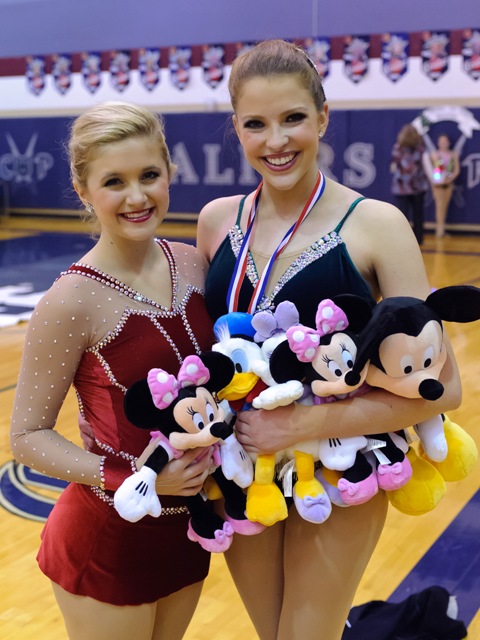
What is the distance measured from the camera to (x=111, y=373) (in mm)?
1706

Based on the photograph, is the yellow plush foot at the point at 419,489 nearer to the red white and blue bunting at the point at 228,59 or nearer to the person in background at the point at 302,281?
the person in background at the point at 302,281

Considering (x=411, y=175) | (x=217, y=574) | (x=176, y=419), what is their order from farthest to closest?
(x=411, y=175) < (x=217, y=574) < (x=176, y=419)

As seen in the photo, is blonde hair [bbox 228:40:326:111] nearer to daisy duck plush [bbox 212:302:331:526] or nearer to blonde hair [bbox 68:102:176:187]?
blonde hair [bbox 68:102:176:187]

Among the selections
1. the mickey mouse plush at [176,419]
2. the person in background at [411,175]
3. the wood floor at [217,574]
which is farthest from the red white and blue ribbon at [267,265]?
the person in background at [411,175]

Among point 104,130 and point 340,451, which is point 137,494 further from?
point 104,130

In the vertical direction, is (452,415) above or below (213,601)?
below

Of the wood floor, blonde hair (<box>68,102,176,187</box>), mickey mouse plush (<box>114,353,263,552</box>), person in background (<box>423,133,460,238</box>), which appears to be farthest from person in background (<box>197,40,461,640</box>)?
person in background (<box>423,133,460,238</box>)

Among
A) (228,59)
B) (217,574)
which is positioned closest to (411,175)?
(228,59)

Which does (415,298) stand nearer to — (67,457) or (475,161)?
(67,457)

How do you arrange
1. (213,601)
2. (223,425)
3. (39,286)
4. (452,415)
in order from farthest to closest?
(39,286)
(452,415)
(213,601)
(223,425)

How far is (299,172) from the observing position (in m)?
1.81

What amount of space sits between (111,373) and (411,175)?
8912mm

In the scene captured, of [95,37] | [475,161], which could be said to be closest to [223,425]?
[475,161]

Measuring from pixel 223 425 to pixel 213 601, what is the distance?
1.61 metres
